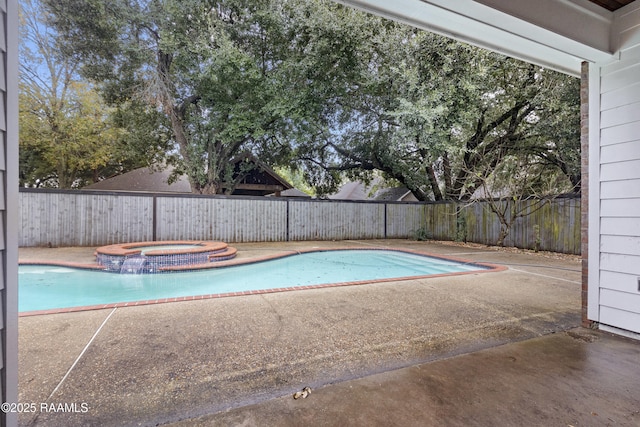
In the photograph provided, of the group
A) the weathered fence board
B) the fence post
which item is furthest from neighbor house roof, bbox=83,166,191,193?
the weathered fence board

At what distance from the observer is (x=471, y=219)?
10.0 m

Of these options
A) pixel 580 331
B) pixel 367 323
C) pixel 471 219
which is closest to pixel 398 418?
pixel 367 323

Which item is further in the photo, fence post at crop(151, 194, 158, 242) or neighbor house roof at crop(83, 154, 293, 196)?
neighbor house roof at crop(83, 154, 293, 196)

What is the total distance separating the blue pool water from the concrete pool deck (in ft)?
5.57

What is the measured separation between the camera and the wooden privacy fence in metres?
7.77

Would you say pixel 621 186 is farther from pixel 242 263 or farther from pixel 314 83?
pixel 314 83

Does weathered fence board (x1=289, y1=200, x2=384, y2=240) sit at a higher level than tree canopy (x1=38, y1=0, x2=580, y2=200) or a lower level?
lower

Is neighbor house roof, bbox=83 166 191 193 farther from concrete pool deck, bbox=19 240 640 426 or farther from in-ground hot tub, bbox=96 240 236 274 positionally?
concrete pool deck, bbox=19 240 640 426

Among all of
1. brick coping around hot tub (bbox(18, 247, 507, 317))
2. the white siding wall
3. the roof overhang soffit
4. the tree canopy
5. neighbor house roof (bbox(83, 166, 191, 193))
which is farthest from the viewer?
neighbor house roof (bbox(83, 166, 191, 193))

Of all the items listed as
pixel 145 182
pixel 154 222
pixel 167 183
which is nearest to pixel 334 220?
pixel 154 222

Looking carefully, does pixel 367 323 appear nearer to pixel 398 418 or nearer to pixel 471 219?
pixel 398 418

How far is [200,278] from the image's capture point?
17.6ft

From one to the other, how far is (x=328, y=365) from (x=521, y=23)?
2670 millimetres

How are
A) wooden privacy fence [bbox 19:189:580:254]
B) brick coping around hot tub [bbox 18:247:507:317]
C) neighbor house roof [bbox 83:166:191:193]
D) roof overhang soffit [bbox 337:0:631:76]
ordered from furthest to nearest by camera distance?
neighbor house roof [bbox 83:166:191:193] → wooden privacy fence [bbox 19:189:580:254] → brick coping around hot tub [bbox 18:247:507:317] → roof overhang soffit [bbox 337:0:631:76]
